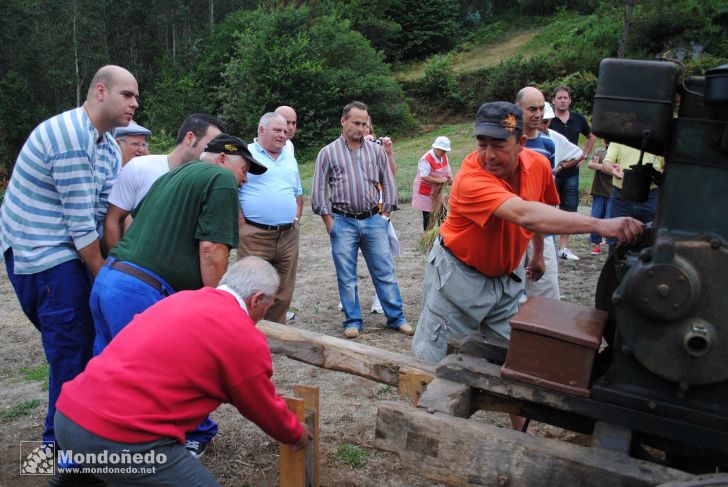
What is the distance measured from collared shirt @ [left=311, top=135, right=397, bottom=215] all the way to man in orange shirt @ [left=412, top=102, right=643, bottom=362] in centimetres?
242

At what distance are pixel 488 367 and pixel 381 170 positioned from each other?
151 inches

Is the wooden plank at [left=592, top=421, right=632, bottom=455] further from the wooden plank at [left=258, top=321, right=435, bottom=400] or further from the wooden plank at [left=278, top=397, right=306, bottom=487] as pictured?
the wooden plank at [left=278, top=397, right=306, bottom=487]

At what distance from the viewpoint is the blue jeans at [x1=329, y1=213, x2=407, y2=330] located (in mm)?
6133

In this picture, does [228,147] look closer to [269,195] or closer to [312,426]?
[312,426]

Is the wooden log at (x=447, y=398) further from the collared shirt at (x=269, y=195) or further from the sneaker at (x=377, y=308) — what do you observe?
the sneaker at (x=377, y=308)

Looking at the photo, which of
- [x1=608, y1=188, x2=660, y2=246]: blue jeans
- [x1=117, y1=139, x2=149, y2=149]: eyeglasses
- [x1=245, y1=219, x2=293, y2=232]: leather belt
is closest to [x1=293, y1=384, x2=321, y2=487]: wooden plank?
[x1=245, y1=219, x2=293, y2=232]: leather belt

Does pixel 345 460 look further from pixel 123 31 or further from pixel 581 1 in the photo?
pixel 123 31

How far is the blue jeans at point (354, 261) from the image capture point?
6133mm

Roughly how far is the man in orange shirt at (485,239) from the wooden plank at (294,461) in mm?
891

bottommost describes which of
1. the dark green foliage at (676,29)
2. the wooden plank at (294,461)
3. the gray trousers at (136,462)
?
the wooden plank at (294,461)

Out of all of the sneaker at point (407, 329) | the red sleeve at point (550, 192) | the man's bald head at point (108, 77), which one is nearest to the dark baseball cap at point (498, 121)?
the red sleeve at point (550, 192)

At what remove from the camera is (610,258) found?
2.82m

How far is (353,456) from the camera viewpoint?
3.81 metres

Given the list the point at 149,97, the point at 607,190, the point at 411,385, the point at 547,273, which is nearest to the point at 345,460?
the point at 411,385
